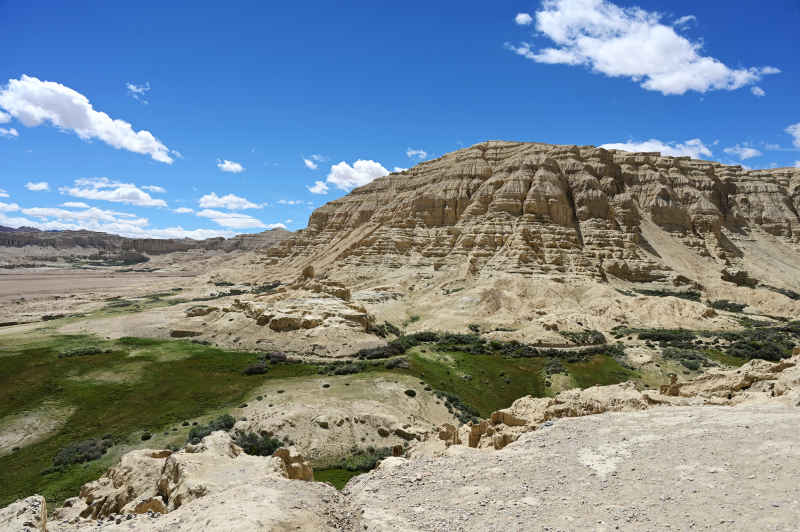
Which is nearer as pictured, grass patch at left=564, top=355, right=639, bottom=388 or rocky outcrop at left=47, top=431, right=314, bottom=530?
rocky outcrop at left=47, top=431, right=314, bottom=530

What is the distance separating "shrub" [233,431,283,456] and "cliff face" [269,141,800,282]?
5576 cm

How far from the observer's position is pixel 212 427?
83.8 ft

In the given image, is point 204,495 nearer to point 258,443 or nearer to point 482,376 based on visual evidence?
point 258,443

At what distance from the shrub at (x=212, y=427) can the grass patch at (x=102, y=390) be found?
282cm

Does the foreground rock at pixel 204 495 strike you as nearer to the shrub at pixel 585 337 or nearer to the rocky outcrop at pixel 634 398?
the rocky outcrop at pixel 634 398

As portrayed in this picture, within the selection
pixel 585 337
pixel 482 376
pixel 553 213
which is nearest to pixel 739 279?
pixel 553 213

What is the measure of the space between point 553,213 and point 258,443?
7585cm

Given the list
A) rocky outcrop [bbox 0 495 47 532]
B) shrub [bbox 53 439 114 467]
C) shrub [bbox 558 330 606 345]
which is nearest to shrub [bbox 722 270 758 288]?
shrub [bbox 558 330 606 345]

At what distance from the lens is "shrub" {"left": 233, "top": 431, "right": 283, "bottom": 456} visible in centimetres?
2331

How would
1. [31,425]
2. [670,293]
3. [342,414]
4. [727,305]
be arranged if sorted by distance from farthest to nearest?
[670,293], [727,305], [31,425], [342,414]

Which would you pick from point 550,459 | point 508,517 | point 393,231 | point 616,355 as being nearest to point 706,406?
point 550,459

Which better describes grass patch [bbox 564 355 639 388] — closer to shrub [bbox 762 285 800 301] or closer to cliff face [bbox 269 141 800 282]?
cliff face [bbox 269 141 800 282]

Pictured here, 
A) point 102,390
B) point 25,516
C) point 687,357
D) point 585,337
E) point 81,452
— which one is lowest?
point 81,452

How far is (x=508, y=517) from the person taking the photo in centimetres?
974
